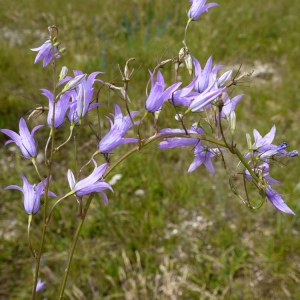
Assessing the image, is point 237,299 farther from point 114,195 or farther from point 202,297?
point 114,195

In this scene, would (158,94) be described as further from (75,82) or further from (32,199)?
(32,199)

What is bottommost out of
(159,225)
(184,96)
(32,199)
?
(159,225)

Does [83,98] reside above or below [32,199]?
above

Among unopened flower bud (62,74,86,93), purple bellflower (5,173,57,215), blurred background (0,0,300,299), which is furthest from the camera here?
blurred background (0,0,300,299)

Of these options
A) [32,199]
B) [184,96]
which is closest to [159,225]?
[32,199]

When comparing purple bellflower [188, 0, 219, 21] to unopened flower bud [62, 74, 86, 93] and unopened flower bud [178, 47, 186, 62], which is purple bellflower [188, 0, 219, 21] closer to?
unopened flower bud [178, 47, 186, 62]

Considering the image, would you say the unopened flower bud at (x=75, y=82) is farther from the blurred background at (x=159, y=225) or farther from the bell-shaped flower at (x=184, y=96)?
the blurred background at (x=159, y=225)

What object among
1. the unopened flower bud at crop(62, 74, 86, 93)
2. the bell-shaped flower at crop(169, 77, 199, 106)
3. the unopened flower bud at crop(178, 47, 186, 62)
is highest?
the unopened flower bud at crop(62, 74, 86, 93)

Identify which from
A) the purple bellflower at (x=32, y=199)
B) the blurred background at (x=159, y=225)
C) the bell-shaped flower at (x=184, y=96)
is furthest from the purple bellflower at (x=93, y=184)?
the blurred background at (x=159, y=225)

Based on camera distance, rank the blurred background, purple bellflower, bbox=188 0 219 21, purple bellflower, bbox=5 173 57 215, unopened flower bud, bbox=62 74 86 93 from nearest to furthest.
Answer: unopened flower bud, bbox=62 74 86 93, purple bellflower, bbox=5 173 57 215, purple bellflower, bbox=188 0 219 21, the blurred background

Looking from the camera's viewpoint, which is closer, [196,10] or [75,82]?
[75,82]

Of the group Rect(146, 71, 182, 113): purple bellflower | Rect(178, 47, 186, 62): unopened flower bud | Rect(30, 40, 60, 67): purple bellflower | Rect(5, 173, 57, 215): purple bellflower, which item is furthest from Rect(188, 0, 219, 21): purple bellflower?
Rect(5, 173, 57, 215): purple bellflower
